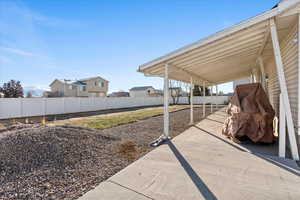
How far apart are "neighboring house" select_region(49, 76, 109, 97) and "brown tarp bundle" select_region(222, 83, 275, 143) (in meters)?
32.3

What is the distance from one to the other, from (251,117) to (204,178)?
302cm

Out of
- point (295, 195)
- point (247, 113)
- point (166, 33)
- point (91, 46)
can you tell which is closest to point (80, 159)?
point (295, 195)

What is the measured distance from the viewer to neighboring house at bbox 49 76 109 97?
32.4 m

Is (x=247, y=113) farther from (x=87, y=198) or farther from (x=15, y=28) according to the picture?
(x=15, y=28)

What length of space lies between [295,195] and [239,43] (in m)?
3.86

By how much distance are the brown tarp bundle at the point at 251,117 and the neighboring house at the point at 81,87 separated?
32255 millimetres

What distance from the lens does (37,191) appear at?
2.36m

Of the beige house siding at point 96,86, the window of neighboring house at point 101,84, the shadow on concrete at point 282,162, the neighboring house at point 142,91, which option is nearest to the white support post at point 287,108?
the shadow on concrete at point 282,162

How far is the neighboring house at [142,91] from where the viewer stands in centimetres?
4653

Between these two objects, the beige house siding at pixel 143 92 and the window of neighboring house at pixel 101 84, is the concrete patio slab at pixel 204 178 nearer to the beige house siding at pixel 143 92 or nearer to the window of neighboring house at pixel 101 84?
the window of neighboring house at pixel 101 84

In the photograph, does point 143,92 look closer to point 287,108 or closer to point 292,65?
point 292,65

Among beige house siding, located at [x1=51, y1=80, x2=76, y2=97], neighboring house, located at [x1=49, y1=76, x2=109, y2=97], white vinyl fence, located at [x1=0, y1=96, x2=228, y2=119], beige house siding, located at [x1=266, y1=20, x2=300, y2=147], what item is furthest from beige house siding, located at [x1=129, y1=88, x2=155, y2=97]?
beige house siding, located at [x1=266, y1=20, x2=300, y2=147]

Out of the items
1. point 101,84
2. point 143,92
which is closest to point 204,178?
point 101,84

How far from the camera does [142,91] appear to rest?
46781 millimetres
